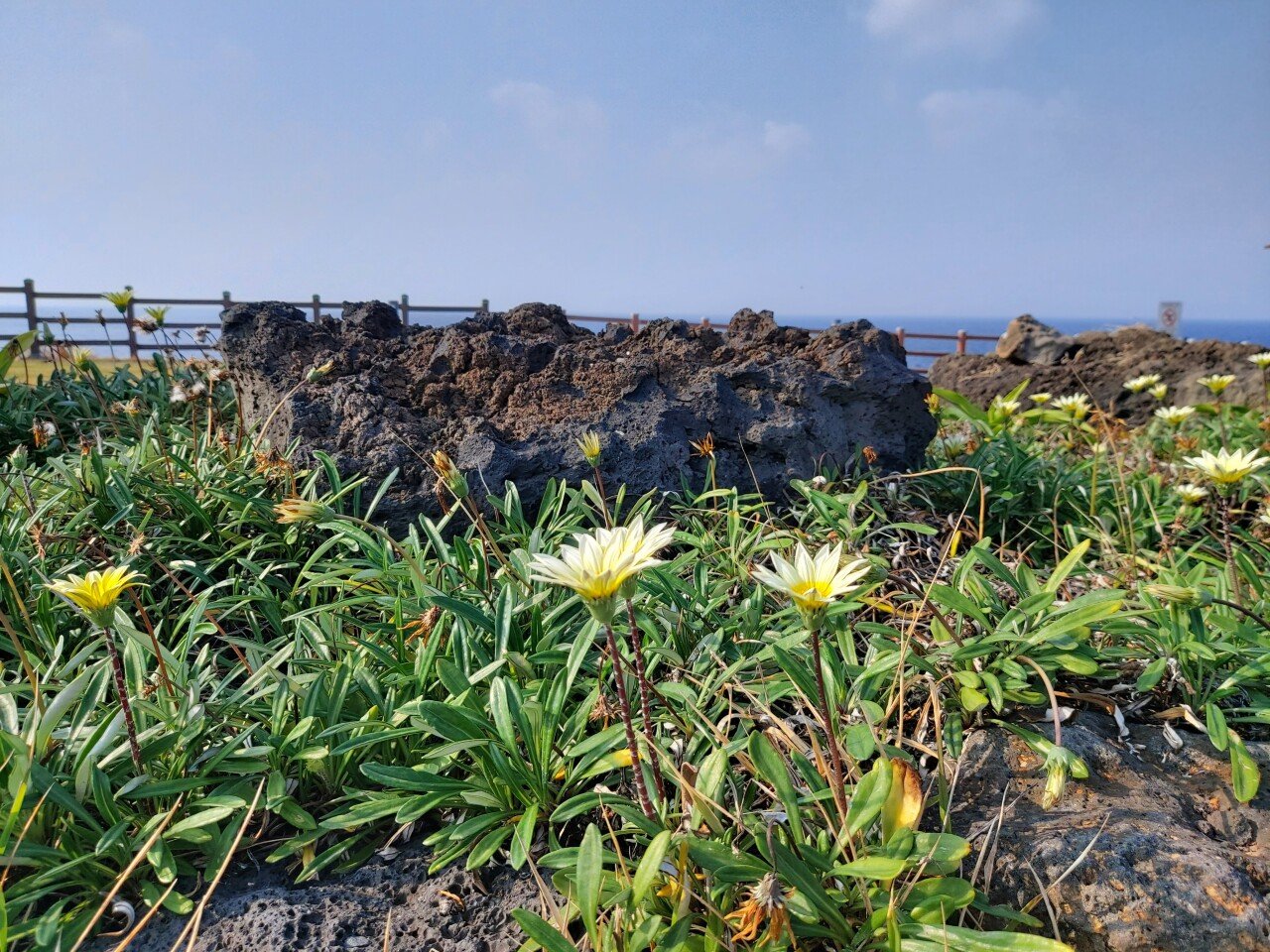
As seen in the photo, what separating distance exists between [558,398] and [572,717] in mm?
1597

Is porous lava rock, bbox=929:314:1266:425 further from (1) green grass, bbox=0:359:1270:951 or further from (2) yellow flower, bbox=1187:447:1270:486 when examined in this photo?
(1) green grass, bbox=0:359:1270:951

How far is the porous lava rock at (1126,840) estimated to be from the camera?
50.0 inches

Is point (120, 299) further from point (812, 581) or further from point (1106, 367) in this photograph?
point (1106, 367)

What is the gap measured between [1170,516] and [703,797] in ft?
9.64

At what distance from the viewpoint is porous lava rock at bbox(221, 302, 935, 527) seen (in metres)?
2.80

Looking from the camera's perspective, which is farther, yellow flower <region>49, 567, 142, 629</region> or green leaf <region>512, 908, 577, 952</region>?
yellow flower <region>49, 567, 142, 629</region>

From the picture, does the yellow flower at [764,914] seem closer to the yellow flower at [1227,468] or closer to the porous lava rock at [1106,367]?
the yellow flower at [1227,468]

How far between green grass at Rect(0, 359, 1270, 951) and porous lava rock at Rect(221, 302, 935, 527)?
0.84ft

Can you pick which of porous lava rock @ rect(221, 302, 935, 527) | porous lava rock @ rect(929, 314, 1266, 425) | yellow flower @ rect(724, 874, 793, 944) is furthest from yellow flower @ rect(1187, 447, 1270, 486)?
porous lava rock @ rect(929, 314, 1266, 425)

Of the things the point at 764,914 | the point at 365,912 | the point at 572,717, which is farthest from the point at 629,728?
the point at 365,912

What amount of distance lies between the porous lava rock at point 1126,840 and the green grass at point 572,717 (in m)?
0.06

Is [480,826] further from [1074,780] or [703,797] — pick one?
[1074,780]

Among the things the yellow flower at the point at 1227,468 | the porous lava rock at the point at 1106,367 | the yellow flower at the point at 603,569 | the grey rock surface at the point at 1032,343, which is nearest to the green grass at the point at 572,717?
the yellow flower at the point at 603,569

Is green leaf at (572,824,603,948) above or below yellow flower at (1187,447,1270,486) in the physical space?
below
